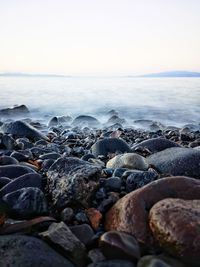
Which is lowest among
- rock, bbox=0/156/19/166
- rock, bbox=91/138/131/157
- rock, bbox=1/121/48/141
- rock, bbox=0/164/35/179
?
rock, bbox=1/121/48/141

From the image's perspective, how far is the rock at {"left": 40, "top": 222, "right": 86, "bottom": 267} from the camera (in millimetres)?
2176

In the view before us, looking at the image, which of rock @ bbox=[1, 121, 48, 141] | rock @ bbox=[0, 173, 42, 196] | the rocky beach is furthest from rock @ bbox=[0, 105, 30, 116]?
rock @ bbox=[0, 173, 42, 196]

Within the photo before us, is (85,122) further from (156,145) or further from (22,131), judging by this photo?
(156,145)

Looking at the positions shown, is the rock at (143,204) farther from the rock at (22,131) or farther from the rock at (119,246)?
the rock at (22,131)

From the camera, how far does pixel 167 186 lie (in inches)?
105

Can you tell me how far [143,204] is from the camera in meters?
2.51

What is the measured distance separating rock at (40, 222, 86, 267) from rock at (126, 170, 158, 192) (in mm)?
945

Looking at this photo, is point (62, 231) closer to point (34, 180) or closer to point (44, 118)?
point (34, 180)

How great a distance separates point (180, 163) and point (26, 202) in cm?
215

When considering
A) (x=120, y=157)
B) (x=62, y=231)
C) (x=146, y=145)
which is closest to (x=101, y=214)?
(x=62, y=231)

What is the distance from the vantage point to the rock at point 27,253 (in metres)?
2.00

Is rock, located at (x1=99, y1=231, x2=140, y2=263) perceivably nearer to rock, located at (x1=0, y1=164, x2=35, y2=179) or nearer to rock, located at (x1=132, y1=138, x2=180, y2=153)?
rock, located at (x1=0, y1=164, x2=35, y2=179)

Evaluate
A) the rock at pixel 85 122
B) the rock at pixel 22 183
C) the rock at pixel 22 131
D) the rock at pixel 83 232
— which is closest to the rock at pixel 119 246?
the rock at pixel 83 232

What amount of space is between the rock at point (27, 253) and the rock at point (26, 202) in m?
0.42
